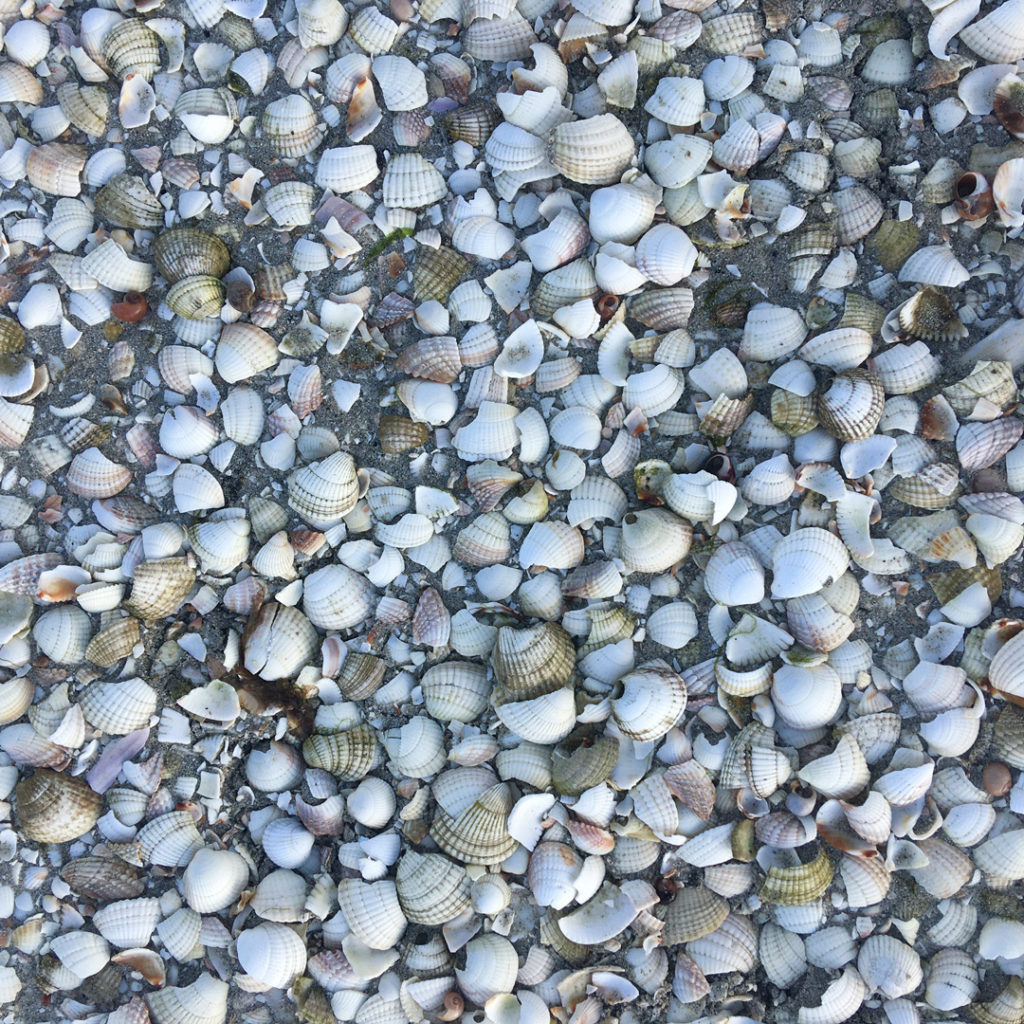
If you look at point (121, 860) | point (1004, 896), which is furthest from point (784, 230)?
point (121, 860)

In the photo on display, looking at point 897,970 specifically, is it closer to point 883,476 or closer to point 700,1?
point 883,476

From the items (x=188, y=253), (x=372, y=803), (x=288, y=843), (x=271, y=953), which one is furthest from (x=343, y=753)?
(x=188, y=253)

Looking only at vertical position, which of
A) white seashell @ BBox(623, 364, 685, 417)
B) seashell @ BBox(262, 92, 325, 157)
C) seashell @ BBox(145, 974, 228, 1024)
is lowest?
seashell @ BBox(145, 974, 228, 1024)

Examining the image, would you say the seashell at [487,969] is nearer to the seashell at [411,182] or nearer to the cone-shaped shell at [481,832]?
the cone-shaped shell at [481,832]

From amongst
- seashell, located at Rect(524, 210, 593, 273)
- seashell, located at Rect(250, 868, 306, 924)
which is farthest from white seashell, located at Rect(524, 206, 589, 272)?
seashell, located at Rect(250, 868, 306, 924)

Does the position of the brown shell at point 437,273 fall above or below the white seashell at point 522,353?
above

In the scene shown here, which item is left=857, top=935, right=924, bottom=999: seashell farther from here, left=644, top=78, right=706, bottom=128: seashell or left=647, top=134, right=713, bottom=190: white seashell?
left=644, top=78, right=706, bottom=128: seashell

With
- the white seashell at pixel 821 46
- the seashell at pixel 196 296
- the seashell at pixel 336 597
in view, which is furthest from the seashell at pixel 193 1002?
the white seashell at pixel 821 46
